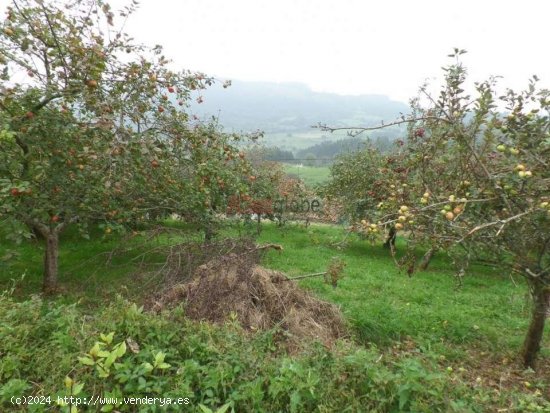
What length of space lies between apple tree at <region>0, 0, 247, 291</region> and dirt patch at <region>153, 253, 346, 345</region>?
166cm

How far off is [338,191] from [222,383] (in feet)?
35.0

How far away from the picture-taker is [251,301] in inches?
206

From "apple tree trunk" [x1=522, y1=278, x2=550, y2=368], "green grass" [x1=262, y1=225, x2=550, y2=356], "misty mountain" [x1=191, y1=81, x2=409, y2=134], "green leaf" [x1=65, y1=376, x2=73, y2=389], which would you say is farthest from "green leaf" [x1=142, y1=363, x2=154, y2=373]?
"misty mountain" [x1=191, y1=81, x2=409, y2=134]

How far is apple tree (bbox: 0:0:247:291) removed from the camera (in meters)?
4.90

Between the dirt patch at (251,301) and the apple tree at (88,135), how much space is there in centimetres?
166

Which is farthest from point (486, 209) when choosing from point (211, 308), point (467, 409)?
point (211, 308)

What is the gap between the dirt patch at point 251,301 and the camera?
476cm

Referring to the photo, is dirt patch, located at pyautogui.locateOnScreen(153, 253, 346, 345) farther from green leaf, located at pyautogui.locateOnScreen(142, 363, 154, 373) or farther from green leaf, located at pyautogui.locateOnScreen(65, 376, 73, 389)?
green leaf, located at pyautogui.locateOnScreen(65, 376, 73, 389)

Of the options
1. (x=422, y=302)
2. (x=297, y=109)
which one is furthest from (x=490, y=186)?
(x=297, y=109)

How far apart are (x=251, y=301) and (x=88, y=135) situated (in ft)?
10.0

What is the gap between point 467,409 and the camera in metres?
2.43

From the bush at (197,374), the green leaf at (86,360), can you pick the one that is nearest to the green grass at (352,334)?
the bush at (197,374)

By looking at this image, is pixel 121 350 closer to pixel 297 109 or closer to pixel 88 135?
pixel 88 135

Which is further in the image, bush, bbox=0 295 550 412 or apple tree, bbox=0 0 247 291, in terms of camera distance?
apple tree, bbox=0 0 247 291
